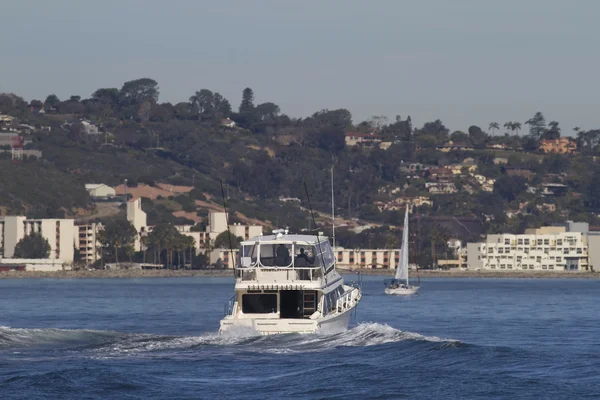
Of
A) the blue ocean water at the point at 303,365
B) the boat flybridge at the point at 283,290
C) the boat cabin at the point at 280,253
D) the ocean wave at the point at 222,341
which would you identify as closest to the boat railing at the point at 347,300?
the boat flybridge at the point at 283,290

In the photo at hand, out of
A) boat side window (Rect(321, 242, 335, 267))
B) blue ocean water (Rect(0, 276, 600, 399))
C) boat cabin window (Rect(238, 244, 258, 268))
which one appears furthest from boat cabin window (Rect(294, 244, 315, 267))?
blue ocean water (Rect(0, 276, 600, 399))

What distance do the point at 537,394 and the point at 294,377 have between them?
7.26m

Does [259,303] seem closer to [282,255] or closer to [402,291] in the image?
[282,255]

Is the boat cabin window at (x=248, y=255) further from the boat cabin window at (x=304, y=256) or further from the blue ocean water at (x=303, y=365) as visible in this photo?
the blue ocean water at (x=303, y=365)

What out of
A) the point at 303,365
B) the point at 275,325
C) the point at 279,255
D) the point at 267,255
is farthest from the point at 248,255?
the point at 303,365

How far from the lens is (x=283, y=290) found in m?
53.3

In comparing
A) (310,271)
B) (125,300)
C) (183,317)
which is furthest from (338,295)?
(125,300)

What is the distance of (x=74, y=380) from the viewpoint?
39.4 meters

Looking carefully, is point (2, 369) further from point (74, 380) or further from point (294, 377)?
point (294, 377)

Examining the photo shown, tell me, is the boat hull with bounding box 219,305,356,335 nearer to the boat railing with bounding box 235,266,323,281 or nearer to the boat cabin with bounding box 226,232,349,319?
the boat cabin with bounding box 226,232,349,319

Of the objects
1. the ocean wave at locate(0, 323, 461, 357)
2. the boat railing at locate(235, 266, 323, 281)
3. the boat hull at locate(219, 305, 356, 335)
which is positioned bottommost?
the ocean wave at locate(0, 323, 461, 357)

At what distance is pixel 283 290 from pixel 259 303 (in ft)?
3.43

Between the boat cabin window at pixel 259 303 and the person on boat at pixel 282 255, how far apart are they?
1806mm

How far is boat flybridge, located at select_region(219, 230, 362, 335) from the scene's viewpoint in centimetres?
5197
